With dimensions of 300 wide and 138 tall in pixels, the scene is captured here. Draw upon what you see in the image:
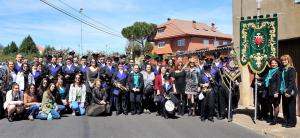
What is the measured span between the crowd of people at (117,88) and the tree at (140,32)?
174 feet

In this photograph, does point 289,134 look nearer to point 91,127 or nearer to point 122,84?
point 91,127

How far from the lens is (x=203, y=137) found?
9.09 meters

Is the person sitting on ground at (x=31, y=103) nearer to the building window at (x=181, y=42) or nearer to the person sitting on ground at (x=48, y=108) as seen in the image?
the person sitting on ground at (x=48, y=108)

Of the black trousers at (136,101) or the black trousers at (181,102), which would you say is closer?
the black trousers at (181,102)

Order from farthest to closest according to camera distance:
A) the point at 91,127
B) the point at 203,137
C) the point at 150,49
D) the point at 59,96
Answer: the point at 150,49
the point at 59,96
the point at 91,127
the point at 203,137

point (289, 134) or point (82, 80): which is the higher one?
point (82, 80)

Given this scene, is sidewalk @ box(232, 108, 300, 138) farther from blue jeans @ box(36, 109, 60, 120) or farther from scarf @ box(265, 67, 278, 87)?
blue jeans @ box(36, 109, 60, 120)

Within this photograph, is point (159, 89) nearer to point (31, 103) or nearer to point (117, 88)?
point (117, 88)

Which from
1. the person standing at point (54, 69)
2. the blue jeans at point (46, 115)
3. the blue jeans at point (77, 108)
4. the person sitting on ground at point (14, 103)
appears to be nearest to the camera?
the person sitting on ground at point (14, 103)

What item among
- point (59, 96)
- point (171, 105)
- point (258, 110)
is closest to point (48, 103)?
point (59, 96)

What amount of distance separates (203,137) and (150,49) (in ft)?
175

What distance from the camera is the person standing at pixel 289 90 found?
32.7 ft

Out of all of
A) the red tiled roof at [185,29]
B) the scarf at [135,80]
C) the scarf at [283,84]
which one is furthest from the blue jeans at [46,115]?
the red tiled roof at [185,29]

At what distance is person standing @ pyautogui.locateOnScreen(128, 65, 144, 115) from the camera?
43.0 ft
